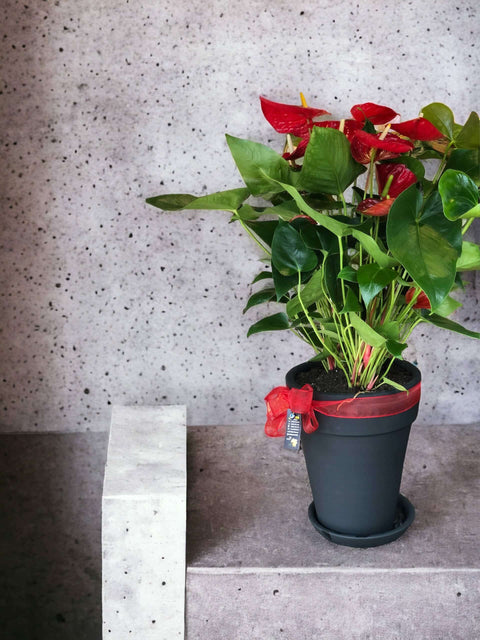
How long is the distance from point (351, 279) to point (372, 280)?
47 mm

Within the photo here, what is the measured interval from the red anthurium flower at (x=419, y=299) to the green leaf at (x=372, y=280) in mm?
133

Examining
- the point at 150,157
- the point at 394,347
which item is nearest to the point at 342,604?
the point at 394,347

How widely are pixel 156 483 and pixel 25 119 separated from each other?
84cm

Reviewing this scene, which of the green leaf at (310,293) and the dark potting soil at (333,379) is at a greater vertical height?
the green leaf at (310,293)

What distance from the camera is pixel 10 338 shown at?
1539 millimetres

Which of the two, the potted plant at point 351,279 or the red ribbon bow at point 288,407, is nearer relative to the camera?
the potted plant at point 351,279

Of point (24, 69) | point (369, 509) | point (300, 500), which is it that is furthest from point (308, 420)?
point (24, 69)

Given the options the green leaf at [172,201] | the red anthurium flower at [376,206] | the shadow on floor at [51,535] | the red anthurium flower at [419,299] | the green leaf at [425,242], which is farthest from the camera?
the shadow on floor at [51,535]

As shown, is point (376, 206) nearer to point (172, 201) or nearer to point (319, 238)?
point (319, 238)

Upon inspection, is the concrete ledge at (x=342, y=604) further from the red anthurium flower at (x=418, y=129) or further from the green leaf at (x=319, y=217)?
the red anthurium flower at (x=418, y=129)

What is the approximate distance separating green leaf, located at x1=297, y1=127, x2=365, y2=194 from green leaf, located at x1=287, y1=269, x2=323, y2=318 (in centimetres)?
13

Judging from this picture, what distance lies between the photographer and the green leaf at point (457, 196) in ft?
2.88

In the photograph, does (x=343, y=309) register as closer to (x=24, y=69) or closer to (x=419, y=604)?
(x=419, y=604)

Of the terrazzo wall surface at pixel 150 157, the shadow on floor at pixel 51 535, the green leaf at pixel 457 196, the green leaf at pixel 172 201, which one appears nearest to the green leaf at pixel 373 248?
the green leaf at pixel 457 196
